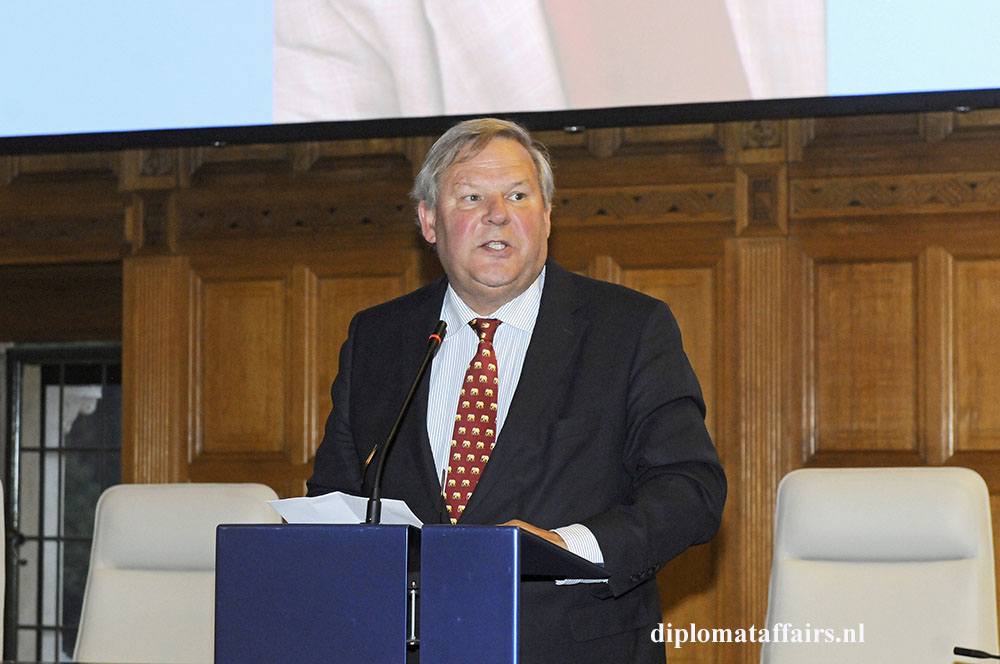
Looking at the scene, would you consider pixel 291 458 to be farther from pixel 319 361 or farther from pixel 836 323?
pixel 836 323

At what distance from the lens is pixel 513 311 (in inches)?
96.0

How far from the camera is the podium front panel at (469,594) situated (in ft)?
4.65

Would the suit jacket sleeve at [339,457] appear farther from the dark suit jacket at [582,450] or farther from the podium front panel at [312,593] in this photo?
the podium front panel at [312,593]

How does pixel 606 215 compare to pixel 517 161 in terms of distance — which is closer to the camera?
pixel 517 161

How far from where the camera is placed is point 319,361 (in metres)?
4.93

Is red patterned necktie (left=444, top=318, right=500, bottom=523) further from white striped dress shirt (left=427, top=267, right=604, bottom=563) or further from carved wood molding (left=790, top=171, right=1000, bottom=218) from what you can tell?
carved wood molding (left=790, top=171, right=1000, bottom=218)

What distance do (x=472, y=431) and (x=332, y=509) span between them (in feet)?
1.90

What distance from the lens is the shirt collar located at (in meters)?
2.42

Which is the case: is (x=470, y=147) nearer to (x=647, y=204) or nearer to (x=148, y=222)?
(x=647, y=204)

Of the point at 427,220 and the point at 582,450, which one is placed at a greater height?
the point at 427,220

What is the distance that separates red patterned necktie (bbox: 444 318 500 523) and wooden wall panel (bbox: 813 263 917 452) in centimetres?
242

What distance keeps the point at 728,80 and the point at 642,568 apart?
278cm

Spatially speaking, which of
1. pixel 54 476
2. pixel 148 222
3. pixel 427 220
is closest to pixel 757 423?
pixel 427 220

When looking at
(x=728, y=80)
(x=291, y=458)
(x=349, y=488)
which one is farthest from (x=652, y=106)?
(x=349, y=488)
